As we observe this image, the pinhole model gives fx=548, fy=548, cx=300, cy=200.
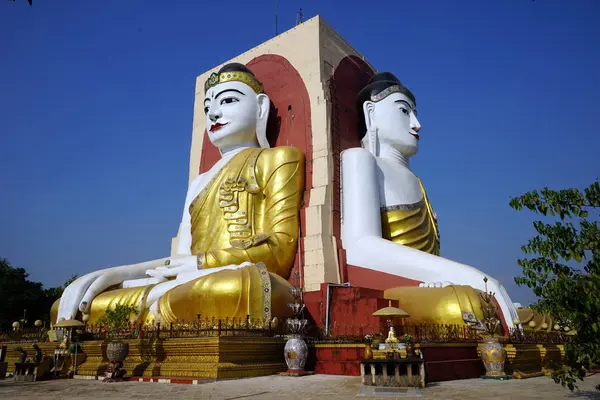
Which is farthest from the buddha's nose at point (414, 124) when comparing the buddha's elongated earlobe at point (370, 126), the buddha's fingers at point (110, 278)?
the buddha's fingers at point (110, 278)

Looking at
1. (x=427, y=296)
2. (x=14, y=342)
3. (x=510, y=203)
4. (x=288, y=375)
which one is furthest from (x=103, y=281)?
(x=510, y=203)

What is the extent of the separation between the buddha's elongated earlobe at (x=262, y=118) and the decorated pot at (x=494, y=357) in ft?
21.2

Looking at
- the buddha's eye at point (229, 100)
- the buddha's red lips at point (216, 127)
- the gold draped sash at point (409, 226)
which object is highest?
the buddha's eye at point (229, 100)

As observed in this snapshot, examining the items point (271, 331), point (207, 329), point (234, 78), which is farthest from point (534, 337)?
point (234, 78)

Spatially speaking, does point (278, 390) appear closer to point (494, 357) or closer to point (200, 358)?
point (200, 358)

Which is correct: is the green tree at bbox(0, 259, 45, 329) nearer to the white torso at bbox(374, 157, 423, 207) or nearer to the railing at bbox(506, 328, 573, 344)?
the white torso at bbox(374, 157, 423, 207)

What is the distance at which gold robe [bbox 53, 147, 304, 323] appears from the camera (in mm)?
8328

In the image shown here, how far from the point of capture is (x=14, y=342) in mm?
10219

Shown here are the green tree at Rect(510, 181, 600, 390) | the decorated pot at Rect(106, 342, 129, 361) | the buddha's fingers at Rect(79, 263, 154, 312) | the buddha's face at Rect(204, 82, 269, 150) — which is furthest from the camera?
the buddha's face at Rect(204, 82, 269, 150)

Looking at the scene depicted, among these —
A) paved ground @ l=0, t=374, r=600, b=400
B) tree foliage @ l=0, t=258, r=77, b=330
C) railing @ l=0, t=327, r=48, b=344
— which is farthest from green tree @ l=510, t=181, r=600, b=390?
tree foliage @ l=0, t=258, r=77, b=330

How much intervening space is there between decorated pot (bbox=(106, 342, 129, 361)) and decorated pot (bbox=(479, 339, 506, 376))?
4973 mm

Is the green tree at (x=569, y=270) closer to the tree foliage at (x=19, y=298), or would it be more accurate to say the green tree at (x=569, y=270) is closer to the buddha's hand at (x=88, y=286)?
the buddha's hand at (x=88, y=286)

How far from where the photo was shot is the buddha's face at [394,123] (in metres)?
11.9

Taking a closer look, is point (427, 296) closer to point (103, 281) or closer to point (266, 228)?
point (266, 228)
